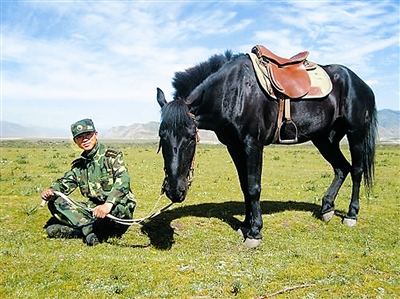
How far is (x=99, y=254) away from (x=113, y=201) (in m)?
0.92

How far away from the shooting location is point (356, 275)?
18.3 feet

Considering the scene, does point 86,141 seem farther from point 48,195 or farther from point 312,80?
point 312,80

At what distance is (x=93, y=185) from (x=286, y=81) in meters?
4.28

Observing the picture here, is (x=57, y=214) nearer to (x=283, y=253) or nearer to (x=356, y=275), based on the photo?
(x=283, y=253)

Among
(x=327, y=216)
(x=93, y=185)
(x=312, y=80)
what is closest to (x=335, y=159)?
(x=327, y=216)

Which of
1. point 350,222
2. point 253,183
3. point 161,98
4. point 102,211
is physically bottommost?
point 350,222

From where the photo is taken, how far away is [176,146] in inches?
232

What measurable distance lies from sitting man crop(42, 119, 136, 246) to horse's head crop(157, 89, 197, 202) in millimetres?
1475

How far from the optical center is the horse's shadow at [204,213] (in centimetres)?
778

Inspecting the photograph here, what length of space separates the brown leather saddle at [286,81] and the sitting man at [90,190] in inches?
124

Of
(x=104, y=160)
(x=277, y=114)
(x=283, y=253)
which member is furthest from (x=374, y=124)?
(x=104, y=160)

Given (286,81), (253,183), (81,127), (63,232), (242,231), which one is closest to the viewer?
(81,127)

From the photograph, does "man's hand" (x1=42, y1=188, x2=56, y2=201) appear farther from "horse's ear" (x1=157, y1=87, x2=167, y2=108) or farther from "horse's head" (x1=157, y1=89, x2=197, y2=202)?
"horse's ear" (x1=157, y1=87, x2=167, y2=108)

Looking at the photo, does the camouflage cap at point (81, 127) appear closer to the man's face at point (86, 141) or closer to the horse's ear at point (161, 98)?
the man's face at point (86, 141)
